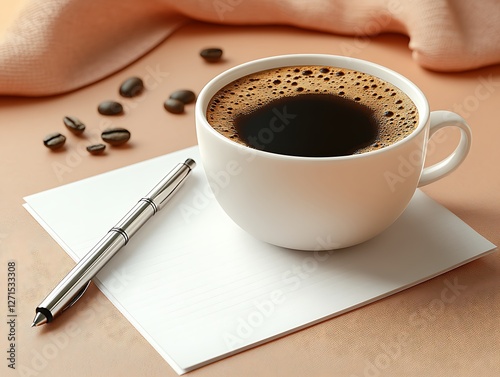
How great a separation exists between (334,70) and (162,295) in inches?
14.1

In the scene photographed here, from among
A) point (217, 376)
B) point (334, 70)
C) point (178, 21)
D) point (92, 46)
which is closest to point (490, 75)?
point (334, 70)

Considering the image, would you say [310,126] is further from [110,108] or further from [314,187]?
[110,108]

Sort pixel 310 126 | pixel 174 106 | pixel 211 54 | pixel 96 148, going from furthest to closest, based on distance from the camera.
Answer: pixel 211 54 < pixel 174 106 < pixel 96 148 < pixel 310 126

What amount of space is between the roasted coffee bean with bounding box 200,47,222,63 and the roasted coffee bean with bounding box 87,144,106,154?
33cm

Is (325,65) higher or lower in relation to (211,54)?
higher

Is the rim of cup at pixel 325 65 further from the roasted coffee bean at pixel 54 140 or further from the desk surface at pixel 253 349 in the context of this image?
the roasted coffee bean at pixel 54 140

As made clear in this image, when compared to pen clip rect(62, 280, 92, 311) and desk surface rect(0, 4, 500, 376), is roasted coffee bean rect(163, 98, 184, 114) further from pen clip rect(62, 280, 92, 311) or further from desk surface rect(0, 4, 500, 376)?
pen clip rect(62, 280, 92, 311)

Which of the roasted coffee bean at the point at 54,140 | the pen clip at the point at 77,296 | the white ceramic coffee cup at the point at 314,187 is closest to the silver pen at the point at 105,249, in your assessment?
the pen clip at the point at 77,296

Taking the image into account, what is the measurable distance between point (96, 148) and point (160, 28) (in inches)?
16.6

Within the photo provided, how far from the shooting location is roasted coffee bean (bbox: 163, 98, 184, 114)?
1.25 m

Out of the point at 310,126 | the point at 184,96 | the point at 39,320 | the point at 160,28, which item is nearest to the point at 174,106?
the point at 184,96

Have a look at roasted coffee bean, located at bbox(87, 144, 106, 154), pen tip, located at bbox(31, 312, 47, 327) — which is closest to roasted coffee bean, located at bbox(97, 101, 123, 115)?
roasted coffee bean, located at bbox(87, 144, 106, 154)

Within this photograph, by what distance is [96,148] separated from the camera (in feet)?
3.76

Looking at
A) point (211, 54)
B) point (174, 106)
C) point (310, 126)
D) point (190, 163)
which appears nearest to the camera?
point (310, 126)
